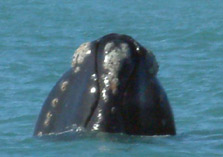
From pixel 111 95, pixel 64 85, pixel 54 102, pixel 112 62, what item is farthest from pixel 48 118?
pixel 112 62

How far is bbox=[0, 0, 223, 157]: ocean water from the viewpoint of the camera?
9.80m

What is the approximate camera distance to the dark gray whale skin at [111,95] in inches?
357

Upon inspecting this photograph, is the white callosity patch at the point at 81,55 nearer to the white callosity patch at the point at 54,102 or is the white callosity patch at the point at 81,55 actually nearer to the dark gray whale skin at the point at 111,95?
the dark gray whale skin at the point at 111,95

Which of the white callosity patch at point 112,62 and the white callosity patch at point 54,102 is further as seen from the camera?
the white callosity patch at point 54,102

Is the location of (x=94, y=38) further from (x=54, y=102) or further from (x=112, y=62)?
(x=112, y=62)

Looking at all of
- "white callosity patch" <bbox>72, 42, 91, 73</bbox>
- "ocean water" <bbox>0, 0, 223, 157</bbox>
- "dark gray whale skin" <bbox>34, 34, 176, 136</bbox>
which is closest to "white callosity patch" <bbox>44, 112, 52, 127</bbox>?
"dark gray whale skin" <bbox>34, 34, 176, 136</bbox>

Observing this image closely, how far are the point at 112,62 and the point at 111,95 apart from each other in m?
0.30

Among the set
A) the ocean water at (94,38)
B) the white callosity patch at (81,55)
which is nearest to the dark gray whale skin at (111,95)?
the white callosity patch at (81,55)

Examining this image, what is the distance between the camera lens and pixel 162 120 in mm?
9180

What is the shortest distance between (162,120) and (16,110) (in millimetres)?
7331

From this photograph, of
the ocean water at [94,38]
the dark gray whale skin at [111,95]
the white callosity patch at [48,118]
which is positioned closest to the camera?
the dark gray whale skin at [111,95]

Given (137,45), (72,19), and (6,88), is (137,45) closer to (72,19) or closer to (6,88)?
(6,88)

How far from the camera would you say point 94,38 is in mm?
29344

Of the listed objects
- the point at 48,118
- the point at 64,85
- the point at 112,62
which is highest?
the point at 112,62
